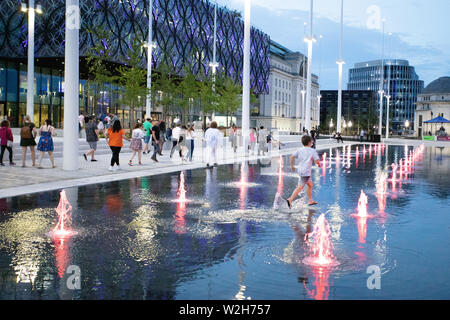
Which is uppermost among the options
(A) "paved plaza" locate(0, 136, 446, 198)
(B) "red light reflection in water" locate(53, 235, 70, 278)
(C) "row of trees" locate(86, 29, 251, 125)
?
(C) "row of trees" locate(86, 29, 251, 125)

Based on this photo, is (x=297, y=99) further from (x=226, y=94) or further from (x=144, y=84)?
(x=144, y=84)

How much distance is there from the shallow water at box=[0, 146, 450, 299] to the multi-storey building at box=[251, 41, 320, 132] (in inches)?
3911

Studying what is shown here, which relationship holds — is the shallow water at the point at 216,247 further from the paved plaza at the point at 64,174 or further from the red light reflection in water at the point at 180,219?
the paved plaza at the point at 64,174

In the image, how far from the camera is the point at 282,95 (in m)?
122

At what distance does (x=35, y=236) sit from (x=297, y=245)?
13.6 ft

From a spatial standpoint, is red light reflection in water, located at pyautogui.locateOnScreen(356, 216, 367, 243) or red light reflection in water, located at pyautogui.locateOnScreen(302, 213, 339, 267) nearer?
red light reflection in water, located at pyautogui.locateOnScreen(302, 213, 339, 267)

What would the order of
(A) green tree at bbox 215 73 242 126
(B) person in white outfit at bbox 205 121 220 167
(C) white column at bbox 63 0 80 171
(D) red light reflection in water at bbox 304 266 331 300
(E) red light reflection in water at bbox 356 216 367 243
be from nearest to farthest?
(D) red light reflection in water at bbox 304 266 331 300 < (E) red light reflection in water at bbox 356 216 367 243 < (C) white column at bbox 63 0 80 171 < (B) person in white outfit at bbox 205 121 220 167 < (A) green tree at bbox 215 73 242 126

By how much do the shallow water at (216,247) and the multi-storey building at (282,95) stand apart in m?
99.3

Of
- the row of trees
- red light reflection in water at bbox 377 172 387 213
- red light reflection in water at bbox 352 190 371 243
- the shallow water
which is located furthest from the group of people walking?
the row of trees

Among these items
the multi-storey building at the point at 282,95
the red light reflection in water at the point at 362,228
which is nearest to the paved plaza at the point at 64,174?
the red light reflection in water at the point at 362,228

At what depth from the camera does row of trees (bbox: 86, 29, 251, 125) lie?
41.4m

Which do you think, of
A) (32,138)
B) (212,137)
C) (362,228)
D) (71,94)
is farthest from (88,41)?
(362,228)

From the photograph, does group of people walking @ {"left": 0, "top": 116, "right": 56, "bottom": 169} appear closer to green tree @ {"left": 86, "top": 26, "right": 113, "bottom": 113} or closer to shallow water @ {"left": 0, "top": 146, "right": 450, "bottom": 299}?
shallow water @ {"left": 0, "top": 146, "right": 450, "bottom": 299}
